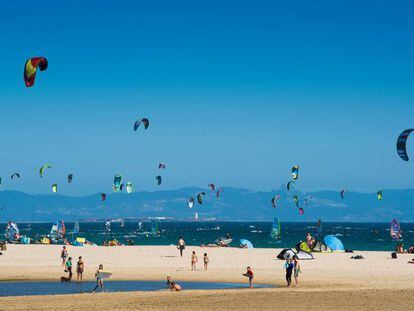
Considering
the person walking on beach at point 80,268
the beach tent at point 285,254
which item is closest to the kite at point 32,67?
the person walking on beach at point 80,268

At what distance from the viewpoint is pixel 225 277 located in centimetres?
3020

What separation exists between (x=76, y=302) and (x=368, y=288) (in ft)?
32.2

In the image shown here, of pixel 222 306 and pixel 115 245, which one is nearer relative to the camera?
pixel 222 306

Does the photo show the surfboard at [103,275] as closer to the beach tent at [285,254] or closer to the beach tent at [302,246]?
the beach tent at [285,254]

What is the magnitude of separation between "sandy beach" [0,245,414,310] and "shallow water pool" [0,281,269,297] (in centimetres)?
155

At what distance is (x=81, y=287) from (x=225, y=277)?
6351mm

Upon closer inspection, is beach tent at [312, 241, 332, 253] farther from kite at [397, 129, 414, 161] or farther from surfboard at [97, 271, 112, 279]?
surfboard at [97, 271, 112, 279]

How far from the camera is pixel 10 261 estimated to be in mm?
39594

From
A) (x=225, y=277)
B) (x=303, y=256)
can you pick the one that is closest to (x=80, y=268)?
(x=225, y=277)

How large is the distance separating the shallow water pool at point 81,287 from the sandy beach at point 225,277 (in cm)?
155

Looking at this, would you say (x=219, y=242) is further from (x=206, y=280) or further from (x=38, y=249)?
(x=206, y=280)

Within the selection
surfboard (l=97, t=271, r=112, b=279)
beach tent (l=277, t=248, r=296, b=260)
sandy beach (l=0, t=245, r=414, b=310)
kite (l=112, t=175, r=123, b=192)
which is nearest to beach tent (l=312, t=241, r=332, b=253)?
sandy beach (l=0, t=245, r=414, b=310)

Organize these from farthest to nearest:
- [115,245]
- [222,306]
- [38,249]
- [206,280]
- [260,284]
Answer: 1. [115,245]
2. [38,249]
3. [206,280]
4. [260,284]
5. [222,306]

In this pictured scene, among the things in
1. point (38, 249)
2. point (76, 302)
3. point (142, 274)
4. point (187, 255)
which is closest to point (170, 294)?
point (76, 302)
